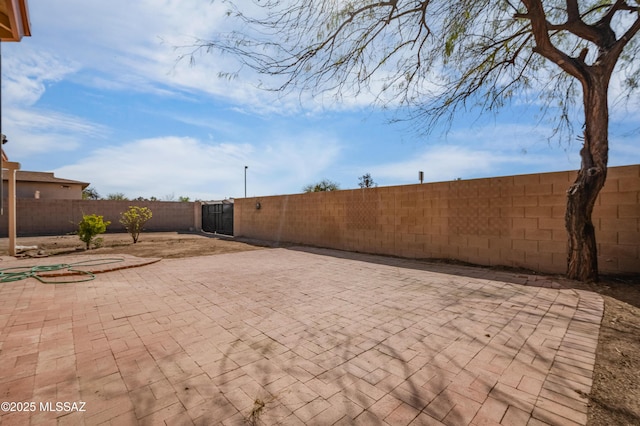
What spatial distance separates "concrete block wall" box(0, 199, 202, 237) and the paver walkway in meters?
13.9

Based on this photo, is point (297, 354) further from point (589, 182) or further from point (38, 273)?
point (38, 273)

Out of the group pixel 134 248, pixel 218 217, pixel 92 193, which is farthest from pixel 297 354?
pixel 92 193

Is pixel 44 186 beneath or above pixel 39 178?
beneath

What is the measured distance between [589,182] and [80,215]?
2150cm

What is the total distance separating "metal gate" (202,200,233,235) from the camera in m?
15.9

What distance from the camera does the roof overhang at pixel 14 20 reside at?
7.99 feet

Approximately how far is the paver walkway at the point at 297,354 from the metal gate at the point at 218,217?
11530mm

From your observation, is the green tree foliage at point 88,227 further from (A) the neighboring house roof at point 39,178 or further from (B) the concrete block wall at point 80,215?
(A) the neighboring house roof at point 39,178

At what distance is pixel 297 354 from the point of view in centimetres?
229

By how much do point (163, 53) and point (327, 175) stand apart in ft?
85.0

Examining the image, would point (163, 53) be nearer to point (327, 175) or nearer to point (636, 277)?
point (636, 277)

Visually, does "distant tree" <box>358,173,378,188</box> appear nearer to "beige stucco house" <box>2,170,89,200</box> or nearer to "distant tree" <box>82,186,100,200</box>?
"beige stucco house" <box>2,170,89,200</box>

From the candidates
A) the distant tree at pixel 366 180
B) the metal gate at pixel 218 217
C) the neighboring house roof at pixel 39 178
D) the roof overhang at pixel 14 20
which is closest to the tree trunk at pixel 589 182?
the roof overhang at pixel 14 20

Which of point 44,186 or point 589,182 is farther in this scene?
point 44,186
